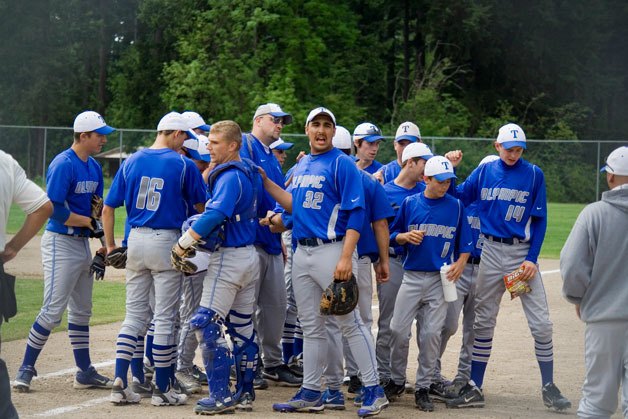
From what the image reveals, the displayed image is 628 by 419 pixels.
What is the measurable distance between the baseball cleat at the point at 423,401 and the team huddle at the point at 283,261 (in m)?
0.01

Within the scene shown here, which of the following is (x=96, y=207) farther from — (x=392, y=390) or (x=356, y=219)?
(x=392, y=390)

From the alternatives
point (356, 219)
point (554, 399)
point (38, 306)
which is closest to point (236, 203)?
point (356, 219)

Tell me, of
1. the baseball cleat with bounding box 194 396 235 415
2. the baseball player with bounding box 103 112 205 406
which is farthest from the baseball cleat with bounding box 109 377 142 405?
the baseball cleat with bounding box 194 396 235 415

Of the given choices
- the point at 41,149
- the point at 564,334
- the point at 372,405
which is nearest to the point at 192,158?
the point at 372,405

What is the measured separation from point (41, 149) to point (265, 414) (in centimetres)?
2462

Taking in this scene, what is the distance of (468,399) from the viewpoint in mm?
7559

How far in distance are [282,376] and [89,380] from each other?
1731 mm

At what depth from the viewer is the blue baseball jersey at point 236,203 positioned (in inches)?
267

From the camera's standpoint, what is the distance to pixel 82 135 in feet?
25.6

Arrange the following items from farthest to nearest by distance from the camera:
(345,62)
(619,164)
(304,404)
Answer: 1. (345,62)
2. (304,404)
3. (619,164)

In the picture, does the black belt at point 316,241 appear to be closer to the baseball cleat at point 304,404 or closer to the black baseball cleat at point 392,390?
the baseball cleat at point 304,404

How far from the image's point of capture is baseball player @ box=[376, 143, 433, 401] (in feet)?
25.7

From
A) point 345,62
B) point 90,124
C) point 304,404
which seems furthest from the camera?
point 345,62

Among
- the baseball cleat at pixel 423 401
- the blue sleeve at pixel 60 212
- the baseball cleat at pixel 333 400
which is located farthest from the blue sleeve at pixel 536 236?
the blue sleeve at pixel 60 212
